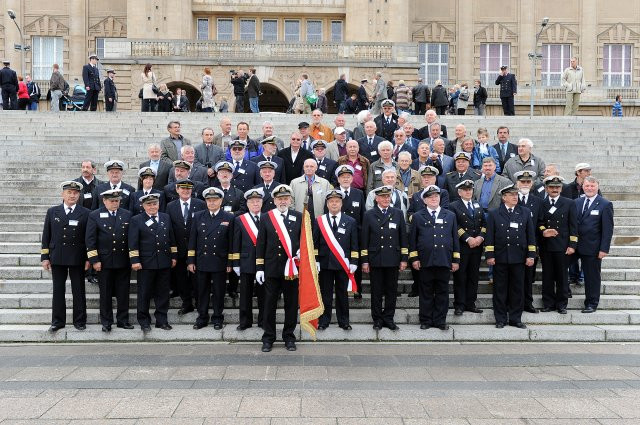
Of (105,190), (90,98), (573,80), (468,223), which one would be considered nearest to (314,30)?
(573,80)

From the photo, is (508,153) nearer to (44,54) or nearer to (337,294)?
(337,294)

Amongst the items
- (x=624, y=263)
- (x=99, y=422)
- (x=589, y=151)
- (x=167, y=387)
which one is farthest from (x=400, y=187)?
(x=589, y=151)

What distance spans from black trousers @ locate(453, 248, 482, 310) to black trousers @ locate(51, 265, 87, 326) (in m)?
5.42

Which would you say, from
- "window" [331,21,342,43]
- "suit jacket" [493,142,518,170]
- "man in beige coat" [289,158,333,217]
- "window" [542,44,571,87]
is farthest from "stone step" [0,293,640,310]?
"window" [542,44,571,87]

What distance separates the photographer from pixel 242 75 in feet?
79.2

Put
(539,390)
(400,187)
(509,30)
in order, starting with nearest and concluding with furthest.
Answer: (539,390), (400,187), (509,30)

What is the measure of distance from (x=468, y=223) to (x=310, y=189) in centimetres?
244

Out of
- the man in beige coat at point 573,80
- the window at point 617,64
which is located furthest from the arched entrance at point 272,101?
the window at point 617,64

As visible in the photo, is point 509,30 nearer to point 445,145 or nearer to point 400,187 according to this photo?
point 445,145

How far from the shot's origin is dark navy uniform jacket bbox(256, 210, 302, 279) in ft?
28.7

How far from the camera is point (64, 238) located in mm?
9258

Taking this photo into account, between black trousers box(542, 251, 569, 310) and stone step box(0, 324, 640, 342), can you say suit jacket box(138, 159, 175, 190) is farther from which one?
black trousers box(542, 251, 569, 310)

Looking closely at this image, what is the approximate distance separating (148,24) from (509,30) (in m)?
21.8

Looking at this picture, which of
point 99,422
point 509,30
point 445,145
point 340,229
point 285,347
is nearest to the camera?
point 99,422
